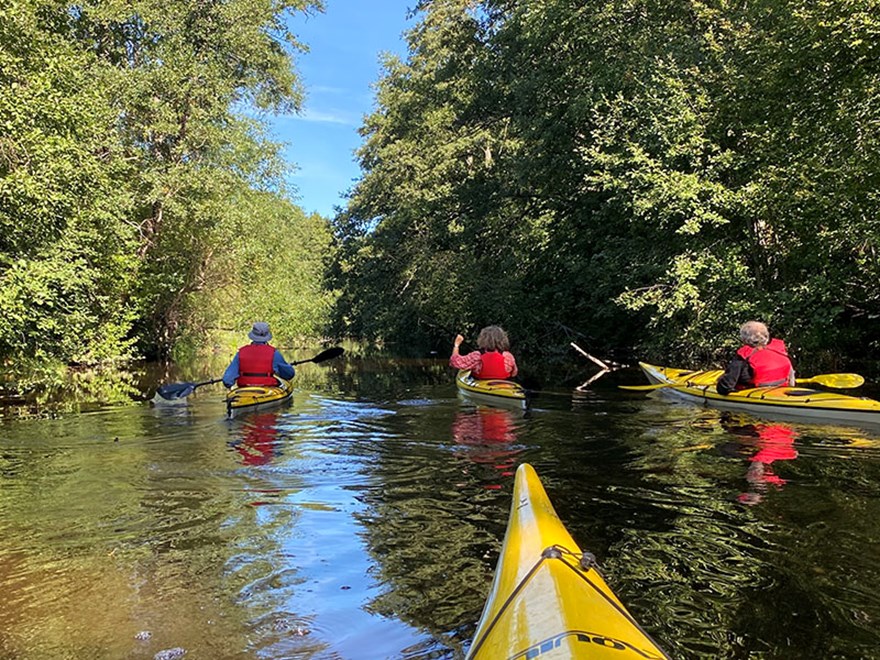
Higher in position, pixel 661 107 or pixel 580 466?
pixel 661 107

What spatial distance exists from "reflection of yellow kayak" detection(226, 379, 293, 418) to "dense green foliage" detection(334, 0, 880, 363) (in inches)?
280

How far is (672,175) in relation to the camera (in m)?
12.0

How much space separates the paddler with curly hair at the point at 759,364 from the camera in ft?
27.1

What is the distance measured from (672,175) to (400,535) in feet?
32.8

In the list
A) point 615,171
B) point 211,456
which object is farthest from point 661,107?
point 211,456

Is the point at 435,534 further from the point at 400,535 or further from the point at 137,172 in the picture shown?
the point at 137,172

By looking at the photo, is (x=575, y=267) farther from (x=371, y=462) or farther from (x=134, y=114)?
(x=134, y=114)

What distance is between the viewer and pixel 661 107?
41.7 feet

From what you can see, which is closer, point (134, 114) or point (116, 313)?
point (116, 313)

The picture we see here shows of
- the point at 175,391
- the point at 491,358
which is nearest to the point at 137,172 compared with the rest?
the point at 175,391

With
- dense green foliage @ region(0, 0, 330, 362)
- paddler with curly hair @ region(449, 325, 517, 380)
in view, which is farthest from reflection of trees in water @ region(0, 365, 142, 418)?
paddler with curly hair @ region(449, 325, 517, 380)

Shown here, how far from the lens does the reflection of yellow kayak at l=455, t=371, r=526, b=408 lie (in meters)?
9.37

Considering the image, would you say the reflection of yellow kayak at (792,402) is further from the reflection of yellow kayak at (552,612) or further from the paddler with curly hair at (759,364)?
the reflection of yellow kayak at (552,612)

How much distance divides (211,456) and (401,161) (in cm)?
2279
